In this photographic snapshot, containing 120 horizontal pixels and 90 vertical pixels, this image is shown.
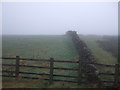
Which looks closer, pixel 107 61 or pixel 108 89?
pixel 108 89

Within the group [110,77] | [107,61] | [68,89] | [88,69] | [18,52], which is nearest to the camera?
[68,89]

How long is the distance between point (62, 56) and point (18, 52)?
6115mm

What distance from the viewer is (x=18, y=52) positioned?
89.3ft

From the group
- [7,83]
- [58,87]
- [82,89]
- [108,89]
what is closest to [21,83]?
[7,83]

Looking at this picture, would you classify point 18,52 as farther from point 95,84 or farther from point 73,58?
point 95,84

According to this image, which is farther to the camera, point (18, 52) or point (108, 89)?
point (18, 52)

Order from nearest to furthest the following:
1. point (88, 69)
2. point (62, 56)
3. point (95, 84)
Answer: point (95, 84) < point (88, 69) < point (62, 56)

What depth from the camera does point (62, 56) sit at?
2427cm

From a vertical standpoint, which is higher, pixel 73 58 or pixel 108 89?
pixel 73 58

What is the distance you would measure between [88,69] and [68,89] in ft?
10.9

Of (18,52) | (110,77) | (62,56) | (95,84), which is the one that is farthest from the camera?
(18,52)

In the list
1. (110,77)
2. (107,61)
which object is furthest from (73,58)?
(110,77)

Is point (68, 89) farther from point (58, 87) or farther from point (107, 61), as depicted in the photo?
point (107, 61)

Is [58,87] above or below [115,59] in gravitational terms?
below
